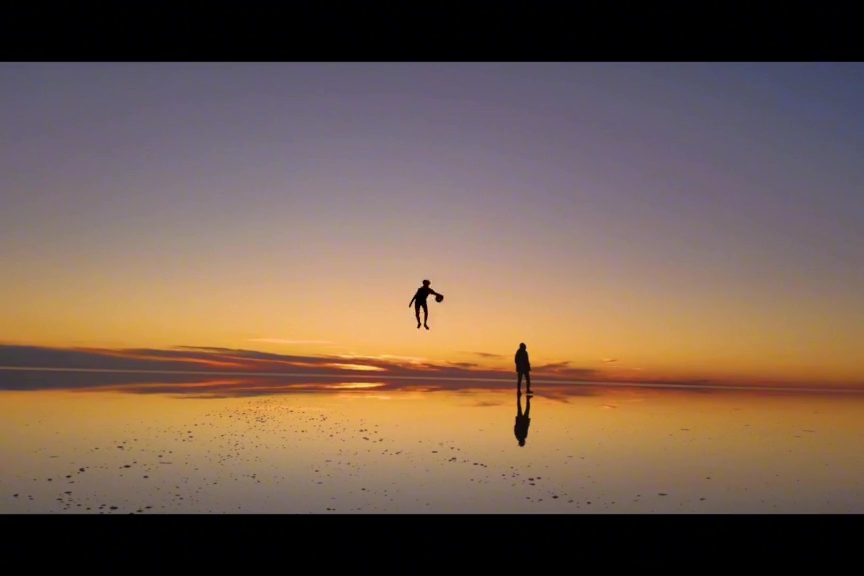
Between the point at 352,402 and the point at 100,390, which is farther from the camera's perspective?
the point at 100,390

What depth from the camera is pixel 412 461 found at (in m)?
15.4

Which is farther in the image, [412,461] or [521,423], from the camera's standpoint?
[521,423]

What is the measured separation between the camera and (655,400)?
35969mm

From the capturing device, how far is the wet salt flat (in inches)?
467

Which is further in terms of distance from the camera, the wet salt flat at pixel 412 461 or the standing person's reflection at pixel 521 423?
the standing person's reflection at pixel 521 423

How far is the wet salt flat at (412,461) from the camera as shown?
11852mm

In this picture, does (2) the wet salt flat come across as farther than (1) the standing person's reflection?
No

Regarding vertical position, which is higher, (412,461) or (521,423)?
(521,423)
